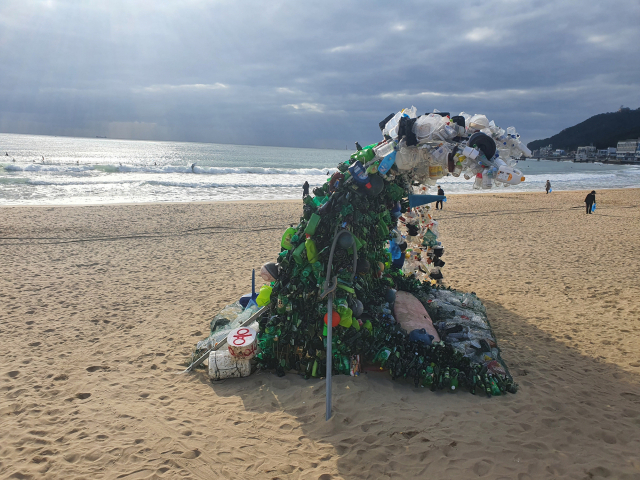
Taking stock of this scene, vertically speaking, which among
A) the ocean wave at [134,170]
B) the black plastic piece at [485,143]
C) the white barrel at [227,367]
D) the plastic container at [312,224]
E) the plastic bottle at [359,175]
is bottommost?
the white barrel at [227,367]

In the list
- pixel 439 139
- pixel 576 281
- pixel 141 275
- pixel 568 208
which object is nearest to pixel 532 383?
pixel 439 139

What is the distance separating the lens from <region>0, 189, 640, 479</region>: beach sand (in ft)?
11.5

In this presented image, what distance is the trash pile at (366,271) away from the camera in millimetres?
4285

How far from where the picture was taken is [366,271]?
4.89 metres

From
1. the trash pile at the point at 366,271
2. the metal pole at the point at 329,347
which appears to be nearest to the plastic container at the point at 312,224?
the trash pile at the point at 366,271

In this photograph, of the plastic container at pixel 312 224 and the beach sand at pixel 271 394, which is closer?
the beach sand at pixel 271 394

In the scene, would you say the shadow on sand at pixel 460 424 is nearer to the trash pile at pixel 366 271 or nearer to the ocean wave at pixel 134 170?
the trash pile at pixel 366 271

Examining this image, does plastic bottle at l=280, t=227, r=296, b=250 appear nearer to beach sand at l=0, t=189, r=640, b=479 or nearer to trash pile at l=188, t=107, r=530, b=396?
trash pile at l=188, t=107, r=530, b=396

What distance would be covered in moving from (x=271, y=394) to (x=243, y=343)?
0.70 m

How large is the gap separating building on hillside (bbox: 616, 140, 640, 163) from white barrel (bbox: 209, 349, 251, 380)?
135m

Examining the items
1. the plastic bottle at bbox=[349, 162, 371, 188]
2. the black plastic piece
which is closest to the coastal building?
the black plastic piece

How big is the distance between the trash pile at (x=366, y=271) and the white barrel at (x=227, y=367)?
0.09 ft

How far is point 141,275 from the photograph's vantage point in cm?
916

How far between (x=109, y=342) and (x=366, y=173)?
4.73 m
